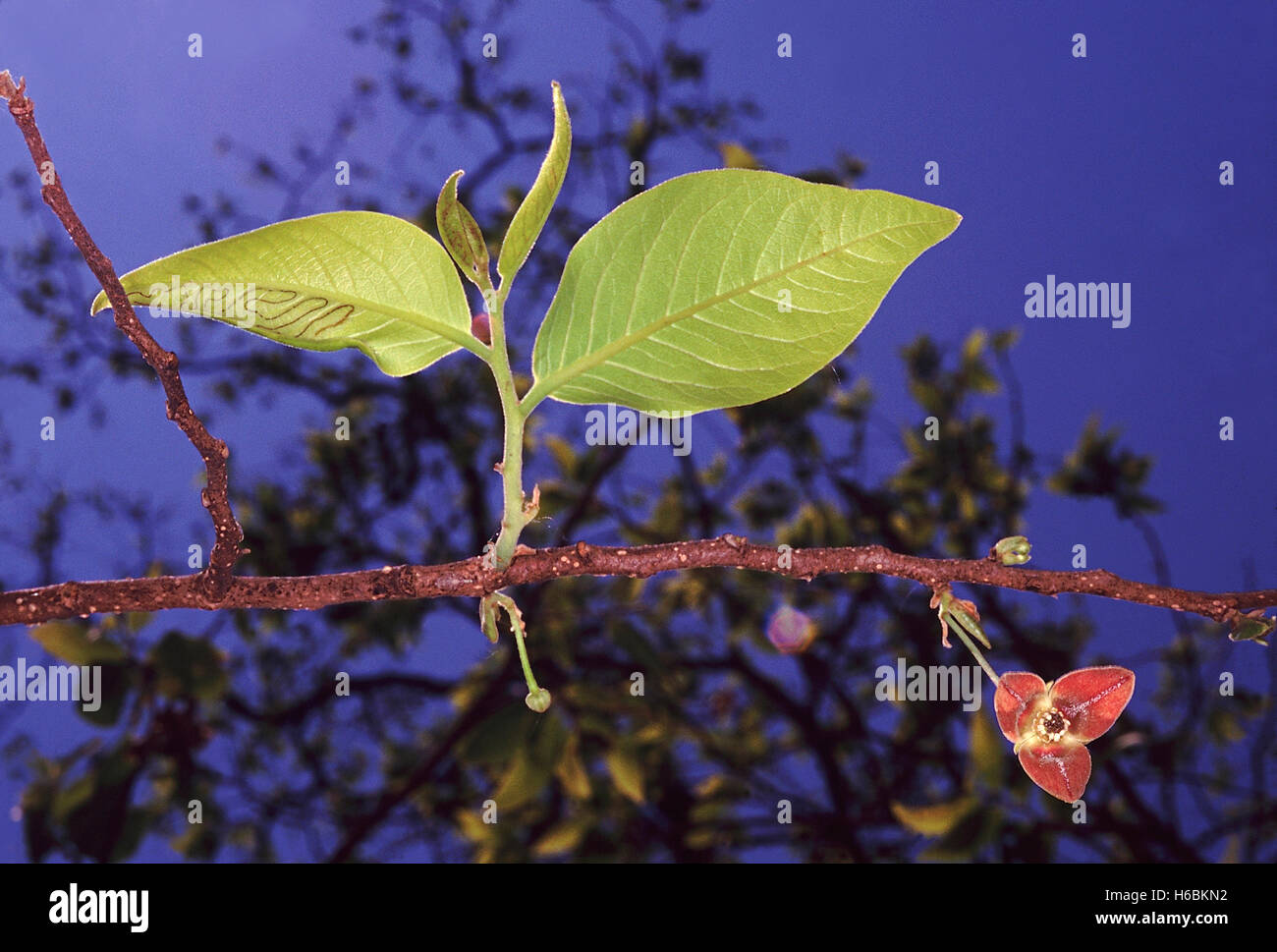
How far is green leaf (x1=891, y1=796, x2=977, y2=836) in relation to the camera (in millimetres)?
603

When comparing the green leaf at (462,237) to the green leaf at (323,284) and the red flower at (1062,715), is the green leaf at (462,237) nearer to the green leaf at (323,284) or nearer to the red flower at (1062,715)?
the green leaf at (323,284)

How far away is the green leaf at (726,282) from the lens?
0.33m

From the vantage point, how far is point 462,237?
1.07 feet

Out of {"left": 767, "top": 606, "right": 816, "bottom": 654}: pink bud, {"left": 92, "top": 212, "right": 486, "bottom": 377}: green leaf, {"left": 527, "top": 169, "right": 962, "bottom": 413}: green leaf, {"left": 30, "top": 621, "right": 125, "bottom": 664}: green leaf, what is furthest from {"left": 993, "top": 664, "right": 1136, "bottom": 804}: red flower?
{"left": 30, "top": 621, "right": 125, "bottom": 664}: green leaf

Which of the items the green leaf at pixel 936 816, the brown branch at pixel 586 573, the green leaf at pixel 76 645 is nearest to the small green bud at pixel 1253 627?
the brown branch at pixel 586 573

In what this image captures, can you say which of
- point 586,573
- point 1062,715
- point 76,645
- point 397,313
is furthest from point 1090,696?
point 76,645

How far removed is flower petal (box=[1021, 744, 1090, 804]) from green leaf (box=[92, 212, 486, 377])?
0.29 metres

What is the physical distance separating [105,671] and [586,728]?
314 millimetres

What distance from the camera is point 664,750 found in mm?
712

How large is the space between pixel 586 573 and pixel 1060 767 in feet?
0.73

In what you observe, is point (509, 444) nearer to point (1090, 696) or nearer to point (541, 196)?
point (541, 196)

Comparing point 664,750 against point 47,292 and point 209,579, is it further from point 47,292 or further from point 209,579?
point 47,292

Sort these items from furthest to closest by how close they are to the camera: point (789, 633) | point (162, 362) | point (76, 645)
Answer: point (789, 633)
point (76, 645)
point (162, 362)

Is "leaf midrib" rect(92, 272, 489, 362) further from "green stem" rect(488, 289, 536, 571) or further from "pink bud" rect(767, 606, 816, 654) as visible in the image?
"pink bud" rect(767, 606, 816, 654)
